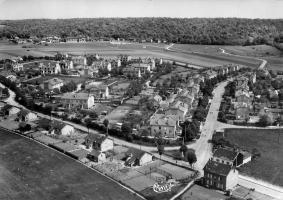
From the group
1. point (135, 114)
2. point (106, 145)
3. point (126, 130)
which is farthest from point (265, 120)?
point (106, 145)

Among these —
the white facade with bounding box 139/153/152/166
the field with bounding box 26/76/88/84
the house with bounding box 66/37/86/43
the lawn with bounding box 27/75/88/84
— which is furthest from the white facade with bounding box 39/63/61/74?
the house with bounding box 66/37/86/43

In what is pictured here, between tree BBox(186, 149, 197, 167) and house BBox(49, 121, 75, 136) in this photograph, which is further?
house BBox(49, 121, 75, 136)

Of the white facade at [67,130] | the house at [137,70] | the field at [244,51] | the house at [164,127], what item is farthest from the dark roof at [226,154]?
the field at [244,51]

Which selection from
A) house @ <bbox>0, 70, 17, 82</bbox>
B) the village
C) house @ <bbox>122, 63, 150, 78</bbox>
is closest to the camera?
the village

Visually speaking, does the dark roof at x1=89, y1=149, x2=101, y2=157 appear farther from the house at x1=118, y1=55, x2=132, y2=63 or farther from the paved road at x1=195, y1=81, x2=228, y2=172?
the house at x1=118, y1=55, x2=132, y2=63

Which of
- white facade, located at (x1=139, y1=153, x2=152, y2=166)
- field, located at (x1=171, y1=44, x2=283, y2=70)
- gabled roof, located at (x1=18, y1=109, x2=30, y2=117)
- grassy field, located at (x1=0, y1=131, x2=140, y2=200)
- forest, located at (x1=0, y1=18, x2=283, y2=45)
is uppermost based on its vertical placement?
forest, located at (x1=0, y1=18, x2=283, y2=45)

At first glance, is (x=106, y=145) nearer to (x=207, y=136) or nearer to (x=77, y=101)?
(x=207, y=136)

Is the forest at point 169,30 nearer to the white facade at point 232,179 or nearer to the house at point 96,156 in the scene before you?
the house at point 96,156
